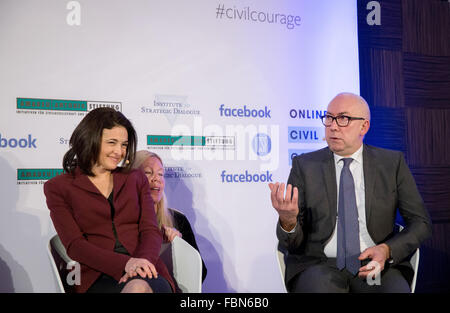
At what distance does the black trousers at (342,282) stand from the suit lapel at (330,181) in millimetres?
304

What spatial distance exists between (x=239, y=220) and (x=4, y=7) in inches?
101

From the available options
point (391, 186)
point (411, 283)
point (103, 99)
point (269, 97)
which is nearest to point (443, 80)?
point (269, 97)

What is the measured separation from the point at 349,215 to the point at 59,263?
1.73 meters

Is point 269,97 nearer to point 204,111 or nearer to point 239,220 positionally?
point 204,111

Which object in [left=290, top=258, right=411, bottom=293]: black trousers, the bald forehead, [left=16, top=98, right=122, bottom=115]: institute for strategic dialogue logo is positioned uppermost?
[left=16, top=98, right=122, bottom=115]: institute for strategic dialogue logo

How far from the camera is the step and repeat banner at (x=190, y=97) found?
3.12 metres

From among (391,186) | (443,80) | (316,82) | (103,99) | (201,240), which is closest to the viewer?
(391,186)

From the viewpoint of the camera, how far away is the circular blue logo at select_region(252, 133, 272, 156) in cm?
377

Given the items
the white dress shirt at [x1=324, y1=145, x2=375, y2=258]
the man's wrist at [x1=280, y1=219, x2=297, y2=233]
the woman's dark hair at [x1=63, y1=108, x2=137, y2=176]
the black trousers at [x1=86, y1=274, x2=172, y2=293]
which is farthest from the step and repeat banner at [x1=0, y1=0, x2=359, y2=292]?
the man's wrist at [x1=280, y1=219, x2=297, y2=233]

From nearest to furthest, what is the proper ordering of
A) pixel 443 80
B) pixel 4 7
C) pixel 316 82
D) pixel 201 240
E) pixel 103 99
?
pixel 4 7
pixel 103 99
pixel 201 240
pixel 316 82
pixel 443 80

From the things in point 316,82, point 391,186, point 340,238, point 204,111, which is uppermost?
point 316,82

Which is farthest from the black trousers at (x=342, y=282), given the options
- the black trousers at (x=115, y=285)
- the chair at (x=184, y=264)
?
the black trousers at (x=115, y=285)

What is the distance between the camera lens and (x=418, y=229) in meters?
2.41

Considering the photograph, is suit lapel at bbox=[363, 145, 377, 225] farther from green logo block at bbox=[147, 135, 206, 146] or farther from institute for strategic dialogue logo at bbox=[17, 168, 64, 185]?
institute for strategic dialogue logo at bbox=[17, 168, 64, 185]
